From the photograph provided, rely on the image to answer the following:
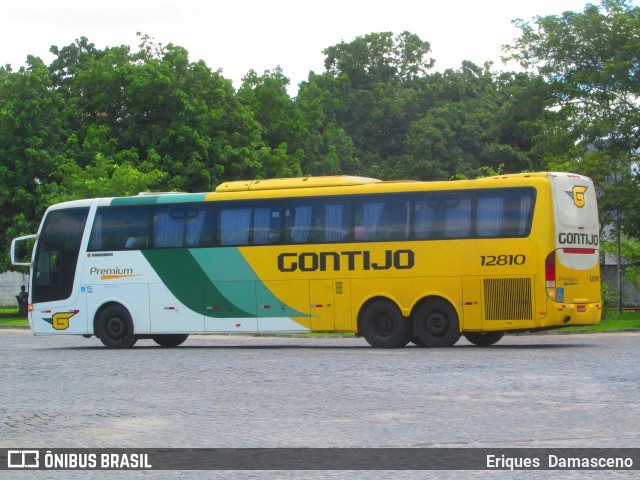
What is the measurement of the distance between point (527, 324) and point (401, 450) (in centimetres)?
1302

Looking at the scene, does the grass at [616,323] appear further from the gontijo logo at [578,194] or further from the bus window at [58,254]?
the bus window at [58,254]

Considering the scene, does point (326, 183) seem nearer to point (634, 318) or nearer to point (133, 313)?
point (133, 313)

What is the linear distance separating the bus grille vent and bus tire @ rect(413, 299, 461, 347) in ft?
2.29

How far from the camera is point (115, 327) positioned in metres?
25.9

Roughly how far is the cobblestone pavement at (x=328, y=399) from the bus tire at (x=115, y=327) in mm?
3455

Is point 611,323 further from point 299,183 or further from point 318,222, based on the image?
point 299,183

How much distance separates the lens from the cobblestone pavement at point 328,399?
10367 mm

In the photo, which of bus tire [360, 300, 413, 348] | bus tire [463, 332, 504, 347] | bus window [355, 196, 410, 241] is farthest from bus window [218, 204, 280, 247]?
bus tire [463, 332, 504, 347]

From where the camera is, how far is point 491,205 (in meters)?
22.6

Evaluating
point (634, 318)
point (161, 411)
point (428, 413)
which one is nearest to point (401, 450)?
point (428, 413)

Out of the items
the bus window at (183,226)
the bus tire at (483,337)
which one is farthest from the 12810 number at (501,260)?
the bus window at (183,226)

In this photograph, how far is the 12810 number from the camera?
73.2 feet

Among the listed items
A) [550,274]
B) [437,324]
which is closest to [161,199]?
[437,324]

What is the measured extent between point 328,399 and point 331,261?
1063 centimetres
